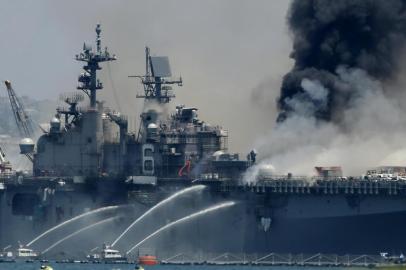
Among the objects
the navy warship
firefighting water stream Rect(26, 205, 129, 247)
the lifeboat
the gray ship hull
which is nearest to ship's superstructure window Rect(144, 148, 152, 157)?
the navy warship

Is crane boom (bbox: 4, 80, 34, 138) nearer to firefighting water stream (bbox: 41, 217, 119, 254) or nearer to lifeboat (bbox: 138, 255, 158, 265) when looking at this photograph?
firefighting water stream (bbox: 41, 217, 119, 254)

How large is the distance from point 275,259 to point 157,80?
2265 cm

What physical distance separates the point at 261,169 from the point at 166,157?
28.9ft

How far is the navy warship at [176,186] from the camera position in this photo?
10725cm

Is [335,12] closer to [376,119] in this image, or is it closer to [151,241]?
[376,119]

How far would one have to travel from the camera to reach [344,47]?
409 feet

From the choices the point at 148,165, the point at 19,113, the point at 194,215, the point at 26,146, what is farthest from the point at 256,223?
the point at 19,113

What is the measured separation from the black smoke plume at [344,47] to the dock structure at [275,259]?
52.2 ft

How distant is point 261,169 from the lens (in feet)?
373

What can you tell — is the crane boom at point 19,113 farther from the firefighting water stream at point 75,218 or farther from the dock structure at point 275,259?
the dock structure at point 275,259

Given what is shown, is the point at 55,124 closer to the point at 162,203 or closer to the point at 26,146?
the point at 26,146

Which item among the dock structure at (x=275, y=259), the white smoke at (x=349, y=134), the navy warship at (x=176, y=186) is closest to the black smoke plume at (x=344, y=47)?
the white smoke at (x=349, y=134)

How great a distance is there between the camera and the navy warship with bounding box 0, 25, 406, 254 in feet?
352

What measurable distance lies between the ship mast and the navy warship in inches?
3.3
